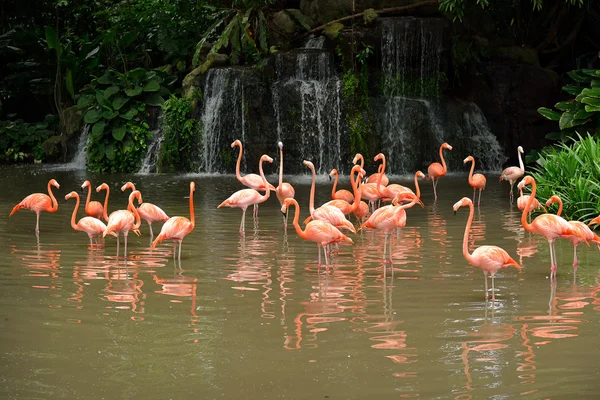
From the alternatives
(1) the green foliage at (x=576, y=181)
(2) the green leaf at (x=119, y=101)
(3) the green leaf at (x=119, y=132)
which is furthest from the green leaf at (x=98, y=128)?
(1) the green foliage at (x=576, y=181)

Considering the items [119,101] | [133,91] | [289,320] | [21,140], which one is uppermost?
[133,91]

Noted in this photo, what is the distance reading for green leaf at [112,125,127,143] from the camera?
64.6ft

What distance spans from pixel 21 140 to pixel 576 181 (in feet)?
48.0

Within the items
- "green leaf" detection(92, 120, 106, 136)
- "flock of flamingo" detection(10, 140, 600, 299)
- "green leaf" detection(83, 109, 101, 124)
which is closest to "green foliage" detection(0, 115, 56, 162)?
"green leaf" detection(83, 109, 101, 124)

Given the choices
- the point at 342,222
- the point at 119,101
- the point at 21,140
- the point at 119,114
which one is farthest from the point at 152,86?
the point at 342,222

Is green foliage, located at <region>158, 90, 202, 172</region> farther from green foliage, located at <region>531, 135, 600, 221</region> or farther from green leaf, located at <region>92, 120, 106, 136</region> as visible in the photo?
green foliage, located at <region>531, 135, 600, 221</region>

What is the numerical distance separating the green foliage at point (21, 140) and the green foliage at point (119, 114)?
1782 millimetres

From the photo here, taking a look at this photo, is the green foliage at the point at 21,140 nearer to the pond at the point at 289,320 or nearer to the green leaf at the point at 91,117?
the green leaf at the point at 91,117

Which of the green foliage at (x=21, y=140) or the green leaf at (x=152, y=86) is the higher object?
the green leaf at (x=152, y=86)

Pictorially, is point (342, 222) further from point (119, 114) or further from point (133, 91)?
point (133, 91)

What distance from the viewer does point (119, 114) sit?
20219 millimetres

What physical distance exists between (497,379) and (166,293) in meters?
3.15

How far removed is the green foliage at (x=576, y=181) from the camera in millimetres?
10992

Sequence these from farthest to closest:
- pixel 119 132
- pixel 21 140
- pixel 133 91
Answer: pixel 21 140 → pixel 133 91 → pixel 119 132
